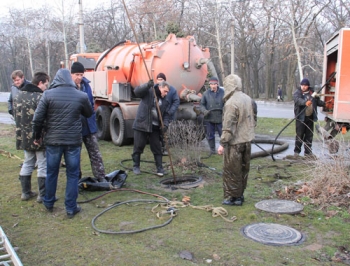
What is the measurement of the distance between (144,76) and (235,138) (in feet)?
15.0

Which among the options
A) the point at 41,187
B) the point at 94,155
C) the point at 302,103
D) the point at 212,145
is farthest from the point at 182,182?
the point at 302,103

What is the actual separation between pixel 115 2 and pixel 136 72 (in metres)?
30.2

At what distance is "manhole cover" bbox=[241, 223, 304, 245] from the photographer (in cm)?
377

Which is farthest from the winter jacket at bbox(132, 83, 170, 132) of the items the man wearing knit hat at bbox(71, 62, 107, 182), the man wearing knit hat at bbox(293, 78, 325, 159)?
the man wearing knit hat at bbox(293, 78, 325, 159)

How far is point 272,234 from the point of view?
3936mm

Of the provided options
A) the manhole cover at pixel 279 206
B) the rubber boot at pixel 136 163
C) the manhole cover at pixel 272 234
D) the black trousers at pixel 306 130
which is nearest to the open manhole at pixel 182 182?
the rubber boot at pixel 136 163

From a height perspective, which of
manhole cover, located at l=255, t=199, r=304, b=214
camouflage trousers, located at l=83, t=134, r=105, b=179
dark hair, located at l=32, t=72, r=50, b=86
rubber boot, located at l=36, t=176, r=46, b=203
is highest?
dark hair, located at l=32, t=72, r=50, b=86

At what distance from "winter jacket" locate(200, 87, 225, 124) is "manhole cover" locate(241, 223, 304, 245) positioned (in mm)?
4086

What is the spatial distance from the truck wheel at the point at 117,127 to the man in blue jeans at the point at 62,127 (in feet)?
14.8

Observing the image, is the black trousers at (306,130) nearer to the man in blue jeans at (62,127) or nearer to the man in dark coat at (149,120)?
the man in dark coat at (149,120)

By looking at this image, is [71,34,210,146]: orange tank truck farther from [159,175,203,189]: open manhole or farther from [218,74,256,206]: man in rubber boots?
[218,74,256,206]: man in rubber boots

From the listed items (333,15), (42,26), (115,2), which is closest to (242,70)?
(333,15)

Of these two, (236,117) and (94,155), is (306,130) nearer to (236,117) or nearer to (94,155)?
(236,117)

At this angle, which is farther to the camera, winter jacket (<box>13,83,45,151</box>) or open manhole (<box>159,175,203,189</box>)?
open manhole (<box>159,175,203,189</box>)
